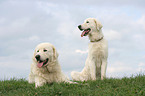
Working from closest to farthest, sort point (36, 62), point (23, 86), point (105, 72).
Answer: point (36, 62) → point (23, 86) → point (105, 72)

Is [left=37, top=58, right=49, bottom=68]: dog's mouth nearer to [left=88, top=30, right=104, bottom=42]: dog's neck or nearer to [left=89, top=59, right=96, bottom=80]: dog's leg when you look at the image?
[left=89, top=59, right=96, bottom=80]: dog's leg

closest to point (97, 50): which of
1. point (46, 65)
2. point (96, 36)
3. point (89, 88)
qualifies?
point (96, 36)

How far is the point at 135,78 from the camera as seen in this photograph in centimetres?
848

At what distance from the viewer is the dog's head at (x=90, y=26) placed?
29.3 ft

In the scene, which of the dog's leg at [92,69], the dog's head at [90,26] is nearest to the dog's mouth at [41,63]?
the dog's leg at [92,69]

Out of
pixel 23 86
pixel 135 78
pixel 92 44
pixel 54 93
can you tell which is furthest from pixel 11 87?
pixel 135 78

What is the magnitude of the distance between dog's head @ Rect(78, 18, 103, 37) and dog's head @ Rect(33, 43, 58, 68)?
240 centimetres

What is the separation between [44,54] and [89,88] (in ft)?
6.47

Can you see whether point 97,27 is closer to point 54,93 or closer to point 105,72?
point 105,72

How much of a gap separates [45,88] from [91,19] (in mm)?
3910

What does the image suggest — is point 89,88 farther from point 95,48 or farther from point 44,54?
point 95,48

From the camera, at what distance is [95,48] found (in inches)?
351

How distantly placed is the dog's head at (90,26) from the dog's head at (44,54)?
94.4 inches

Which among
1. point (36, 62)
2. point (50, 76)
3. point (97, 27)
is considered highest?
point (97, 27)
